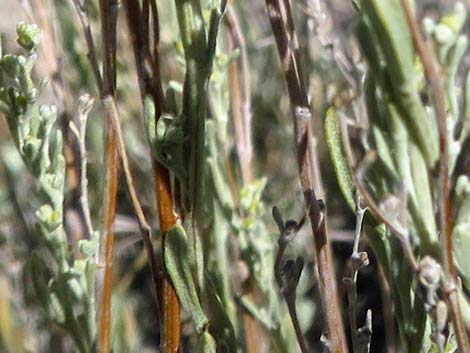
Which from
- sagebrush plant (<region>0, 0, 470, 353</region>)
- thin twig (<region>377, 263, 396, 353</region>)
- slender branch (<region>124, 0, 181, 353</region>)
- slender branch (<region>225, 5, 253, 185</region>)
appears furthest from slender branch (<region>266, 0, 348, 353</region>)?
slender branch (<region>225, 5, 253, 185</region>)

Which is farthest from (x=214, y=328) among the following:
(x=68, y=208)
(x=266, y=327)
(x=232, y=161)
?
(x=232, y=161)

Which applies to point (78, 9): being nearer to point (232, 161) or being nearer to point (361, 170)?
point (361, 170)

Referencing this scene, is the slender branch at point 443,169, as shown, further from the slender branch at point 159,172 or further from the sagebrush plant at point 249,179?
the slender branch at point 159,172

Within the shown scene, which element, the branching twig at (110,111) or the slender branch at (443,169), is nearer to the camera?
the slender branch at (443,169)

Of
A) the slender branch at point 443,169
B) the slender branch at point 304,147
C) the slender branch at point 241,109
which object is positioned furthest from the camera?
the slender branch at point 241,109

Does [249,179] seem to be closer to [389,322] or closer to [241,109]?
[241,109]

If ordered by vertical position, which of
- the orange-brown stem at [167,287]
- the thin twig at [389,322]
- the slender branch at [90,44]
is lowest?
the thin twig at [389,322]

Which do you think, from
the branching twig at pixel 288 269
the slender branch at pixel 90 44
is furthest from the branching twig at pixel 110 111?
the branching twig at pixel 288 269

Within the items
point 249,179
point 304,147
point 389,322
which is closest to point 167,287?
point 304,147
